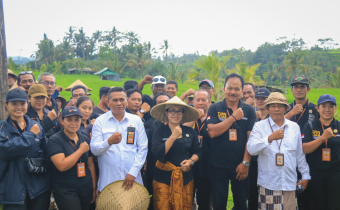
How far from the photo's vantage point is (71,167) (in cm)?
313

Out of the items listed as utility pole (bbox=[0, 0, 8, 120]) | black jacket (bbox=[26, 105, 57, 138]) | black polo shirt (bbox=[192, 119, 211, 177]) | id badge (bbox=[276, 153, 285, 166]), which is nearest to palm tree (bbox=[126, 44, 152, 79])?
utility pole (bbox=[0, 0, 8, 120])

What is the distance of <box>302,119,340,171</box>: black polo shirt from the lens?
351 cm

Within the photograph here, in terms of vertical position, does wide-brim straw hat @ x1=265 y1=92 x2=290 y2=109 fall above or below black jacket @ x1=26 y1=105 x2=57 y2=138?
above

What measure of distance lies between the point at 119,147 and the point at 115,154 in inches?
4.0

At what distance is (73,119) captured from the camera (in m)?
3.25

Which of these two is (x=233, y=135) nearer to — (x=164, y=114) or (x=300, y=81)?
(x=164, y=114)

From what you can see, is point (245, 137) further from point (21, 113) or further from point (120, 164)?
point (21, 113)

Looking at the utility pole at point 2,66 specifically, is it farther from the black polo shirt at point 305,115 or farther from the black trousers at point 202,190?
the black polo shirt at point 305,115

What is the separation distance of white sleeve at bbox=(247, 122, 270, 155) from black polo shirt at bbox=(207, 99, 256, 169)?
6.2 inches

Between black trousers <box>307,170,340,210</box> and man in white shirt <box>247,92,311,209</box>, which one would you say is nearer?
man in white shirt <box>247,92,311,209</box>

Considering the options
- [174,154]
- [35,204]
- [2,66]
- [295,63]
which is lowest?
[35,204]

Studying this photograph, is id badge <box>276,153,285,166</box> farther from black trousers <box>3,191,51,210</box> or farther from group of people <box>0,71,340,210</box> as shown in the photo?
black trousers <box>3,191,51,210</box>

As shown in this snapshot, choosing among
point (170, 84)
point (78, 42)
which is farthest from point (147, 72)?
point (170, 84)

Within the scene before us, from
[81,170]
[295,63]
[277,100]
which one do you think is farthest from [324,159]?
[295,63]
